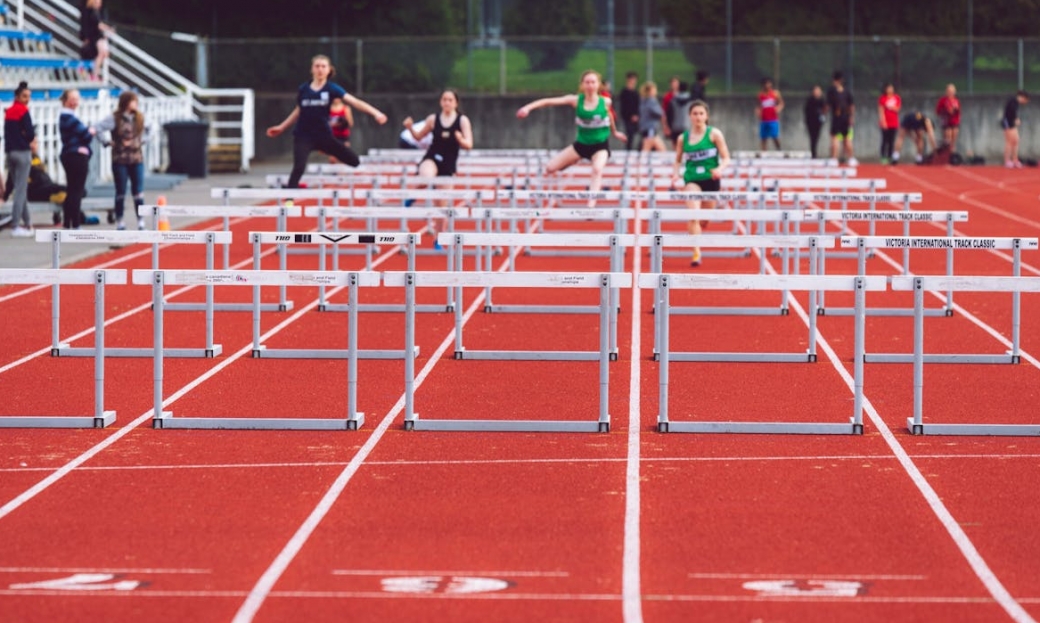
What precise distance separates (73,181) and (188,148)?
13.7m

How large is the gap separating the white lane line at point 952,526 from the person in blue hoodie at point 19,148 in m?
12.4

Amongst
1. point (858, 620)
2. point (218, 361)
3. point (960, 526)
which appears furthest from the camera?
point (218, 361)

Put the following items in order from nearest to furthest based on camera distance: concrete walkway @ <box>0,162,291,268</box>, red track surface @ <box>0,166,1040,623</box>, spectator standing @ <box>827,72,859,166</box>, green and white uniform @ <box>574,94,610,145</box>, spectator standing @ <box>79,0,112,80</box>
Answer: red track surface @ <box>0,166,1040,623</box> → concrete walkway @ <box>0,162,291,268</box> → green and white uniform @ <box>574,94,610,145</box> → spectator standing @ <box>79,0,112,80</box> → spectator standing @ <box>827,72,859,166</box>

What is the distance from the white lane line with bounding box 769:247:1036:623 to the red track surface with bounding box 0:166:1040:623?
2 centimetres

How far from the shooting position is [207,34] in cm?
4531

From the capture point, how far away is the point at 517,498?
818cm

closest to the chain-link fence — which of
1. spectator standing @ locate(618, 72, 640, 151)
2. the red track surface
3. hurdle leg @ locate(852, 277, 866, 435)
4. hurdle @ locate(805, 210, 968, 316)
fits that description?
spectator standing @ locate(618, 72, 640, 151)

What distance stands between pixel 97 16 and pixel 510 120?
12879mm

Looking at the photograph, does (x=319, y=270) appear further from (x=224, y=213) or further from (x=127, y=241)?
(x=224, y=213)

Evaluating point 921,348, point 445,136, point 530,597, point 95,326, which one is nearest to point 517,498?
point 530,597

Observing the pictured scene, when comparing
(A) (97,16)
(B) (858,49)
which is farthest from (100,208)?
(B) (858,49)

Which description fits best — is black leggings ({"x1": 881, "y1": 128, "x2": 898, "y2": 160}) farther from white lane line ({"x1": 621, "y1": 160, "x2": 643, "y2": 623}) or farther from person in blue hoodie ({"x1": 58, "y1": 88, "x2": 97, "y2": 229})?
white lane line ({"x1": 621, "y1": 160, "x2": 643, "y2": 623})

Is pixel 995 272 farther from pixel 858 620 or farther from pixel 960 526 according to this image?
pixel 858 620

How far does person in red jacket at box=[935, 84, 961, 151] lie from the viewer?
4212 centimetres
